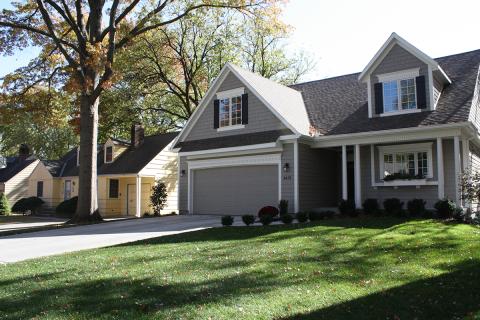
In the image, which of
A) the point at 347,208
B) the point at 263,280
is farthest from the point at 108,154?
the point at 263,280

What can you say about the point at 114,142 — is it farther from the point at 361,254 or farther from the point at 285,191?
the point at 361,254

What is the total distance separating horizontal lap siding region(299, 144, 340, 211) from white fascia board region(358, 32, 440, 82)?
3752 millimetres

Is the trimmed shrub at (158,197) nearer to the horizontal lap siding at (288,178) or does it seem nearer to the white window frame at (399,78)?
the horizontal lap siding at (288,178)

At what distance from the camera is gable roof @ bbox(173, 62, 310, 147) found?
719 inches

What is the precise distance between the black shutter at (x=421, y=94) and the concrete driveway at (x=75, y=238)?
891cm

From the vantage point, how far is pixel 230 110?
20.3 meters

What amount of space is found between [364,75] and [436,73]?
271 cm

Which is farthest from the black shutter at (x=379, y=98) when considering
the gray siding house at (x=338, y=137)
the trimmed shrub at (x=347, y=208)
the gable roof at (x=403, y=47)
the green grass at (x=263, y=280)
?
the green grass at (x=263, y=280)

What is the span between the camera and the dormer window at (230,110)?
64.6 ft

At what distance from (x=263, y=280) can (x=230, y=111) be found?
45.8 ft

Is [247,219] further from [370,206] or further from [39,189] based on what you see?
[39,189]

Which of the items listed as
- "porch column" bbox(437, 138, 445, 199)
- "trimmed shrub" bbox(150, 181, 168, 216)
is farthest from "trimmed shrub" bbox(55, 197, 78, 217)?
"porch column" bbox(437, 138, 445, 199)

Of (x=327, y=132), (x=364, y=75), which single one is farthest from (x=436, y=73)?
(x=327, y=132)

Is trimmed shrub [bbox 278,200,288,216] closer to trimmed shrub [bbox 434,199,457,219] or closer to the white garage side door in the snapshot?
the white garage side door
